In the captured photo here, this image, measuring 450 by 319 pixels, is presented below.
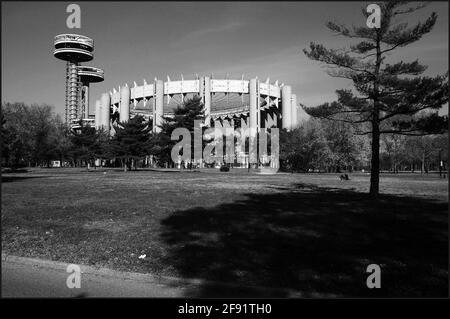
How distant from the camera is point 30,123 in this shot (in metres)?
67.9

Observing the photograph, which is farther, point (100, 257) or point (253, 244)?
point (253, 244)

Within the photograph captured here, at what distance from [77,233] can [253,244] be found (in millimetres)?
4656

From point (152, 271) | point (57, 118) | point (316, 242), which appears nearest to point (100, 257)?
point (152, 271)

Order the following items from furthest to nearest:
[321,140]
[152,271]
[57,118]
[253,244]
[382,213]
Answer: [57,118] → [321,140] → [382,213] → [253,244] → [152,271]

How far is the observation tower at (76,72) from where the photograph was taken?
9759cm

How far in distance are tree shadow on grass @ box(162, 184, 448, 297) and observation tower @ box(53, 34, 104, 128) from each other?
99682mm

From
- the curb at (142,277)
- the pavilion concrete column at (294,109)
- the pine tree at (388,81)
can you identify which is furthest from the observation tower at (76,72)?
the curb at (142,277)

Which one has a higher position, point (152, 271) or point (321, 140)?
point (321, 140)

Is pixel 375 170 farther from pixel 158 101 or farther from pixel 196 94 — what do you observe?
pixel 158 101

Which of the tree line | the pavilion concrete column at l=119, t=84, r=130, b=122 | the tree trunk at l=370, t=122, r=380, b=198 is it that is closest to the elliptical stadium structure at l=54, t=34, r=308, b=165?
the pavilion concrete column at l=119, t=84, r=130, b=122

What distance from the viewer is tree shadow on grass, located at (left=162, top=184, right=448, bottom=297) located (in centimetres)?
557

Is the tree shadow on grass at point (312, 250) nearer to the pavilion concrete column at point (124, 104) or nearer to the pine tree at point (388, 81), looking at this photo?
the pine tree at point (388, 81)

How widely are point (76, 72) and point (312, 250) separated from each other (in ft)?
388

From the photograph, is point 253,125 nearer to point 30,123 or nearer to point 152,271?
point 30,123
